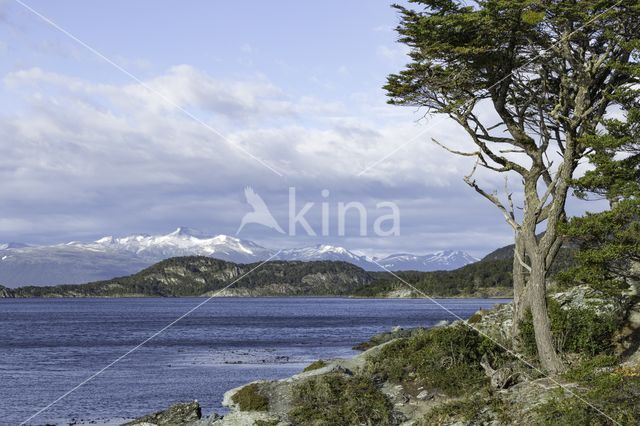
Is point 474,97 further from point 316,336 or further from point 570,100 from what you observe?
point 316,336

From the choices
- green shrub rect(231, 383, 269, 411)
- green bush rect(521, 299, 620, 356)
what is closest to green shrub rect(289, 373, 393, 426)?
green shrub rect(231, 383, 269, 411)

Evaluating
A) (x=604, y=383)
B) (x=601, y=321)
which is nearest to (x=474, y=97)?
(x=601, y=321)

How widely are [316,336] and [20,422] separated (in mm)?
51777

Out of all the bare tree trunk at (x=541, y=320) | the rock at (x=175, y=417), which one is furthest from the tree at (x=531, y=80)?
the rock at (x=175, y=417)

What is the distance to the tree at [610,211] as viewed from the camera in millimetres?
24453

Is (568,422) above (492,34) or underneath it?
underneath

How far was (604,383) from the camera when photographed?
2125 centimetres

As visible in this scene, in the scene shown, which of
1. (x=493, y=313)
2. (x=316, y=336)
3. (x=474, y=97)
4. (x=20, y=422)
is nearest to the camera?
(x=474, y=97)

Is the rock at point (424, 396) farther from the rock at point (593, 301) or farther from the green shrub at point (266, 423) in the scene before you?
the rock at point (593, 301)

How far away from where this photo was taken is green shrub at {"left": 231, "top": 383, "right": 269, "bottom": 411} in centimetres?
2639

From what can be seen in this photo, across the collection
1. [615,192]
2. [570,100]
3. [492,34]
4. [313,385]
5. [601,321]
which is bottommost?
[313,385]

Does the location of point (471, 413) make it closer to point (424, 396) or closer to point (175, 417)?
point (424, 396)

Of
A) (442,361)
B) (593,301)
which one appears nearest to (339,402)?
(442,361)

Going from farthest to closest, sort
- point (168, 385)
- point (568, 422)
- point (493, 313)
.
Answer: point (168, 385) → point (493, 313) → point (568, 422)
